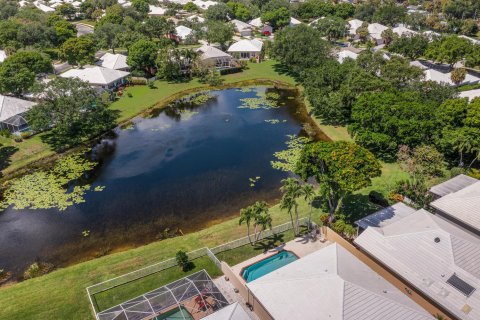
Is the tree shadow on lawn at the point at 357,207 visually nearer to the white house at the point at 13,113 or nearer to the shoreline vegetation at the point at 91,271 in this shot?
the shoreline vegetation at the point at 91,271

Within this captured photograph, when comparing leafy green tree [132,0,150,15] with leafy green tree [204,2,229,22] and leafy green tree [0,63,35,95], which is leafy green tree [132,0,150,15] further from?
leafy green tree [0,63,35,95]

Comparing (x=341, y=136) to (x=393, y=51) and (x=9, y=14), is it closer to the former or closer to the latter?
(x=393, y=51)

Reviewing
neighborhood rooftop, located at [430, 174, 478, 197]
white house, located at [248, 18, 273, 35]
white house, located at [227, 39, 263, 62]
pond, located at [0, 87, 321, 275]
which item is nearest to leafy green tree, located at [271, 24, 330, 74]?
pond, located at [0, 87, 321, 275]

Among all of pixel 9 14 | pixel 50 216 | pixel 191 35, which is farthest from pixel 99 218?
pixel 9 14

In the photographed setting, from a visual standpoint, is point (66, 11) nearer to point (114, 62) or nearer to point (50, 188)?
point (114, 62)

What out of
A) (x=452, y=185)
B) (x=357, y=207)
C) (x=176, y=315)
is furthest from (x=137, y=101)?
(x=452, y=185)
